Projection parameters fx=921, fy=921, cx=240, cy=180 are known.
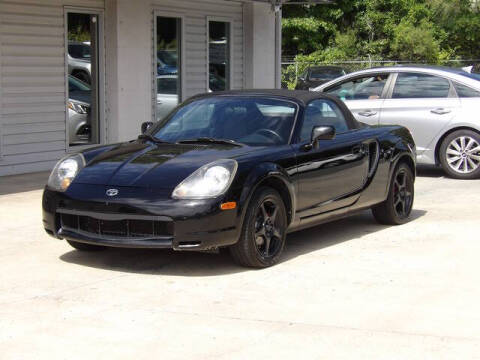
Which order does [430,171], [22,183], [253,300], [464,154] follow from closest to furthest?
[253,300] < [22,183] < [464,154] < [430,171]

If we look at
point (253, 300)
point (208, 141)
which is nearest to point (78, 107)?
point (208, 141)

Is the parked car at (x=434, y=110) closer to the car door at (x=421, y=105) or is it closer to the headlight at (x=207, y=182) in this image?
the car door at (x=421, y=105)

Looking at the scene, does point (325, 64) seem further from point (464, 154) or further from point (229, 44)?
point (464, 154)

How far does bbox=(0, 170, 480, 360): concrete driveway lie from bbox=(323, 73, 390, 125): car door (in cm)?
454

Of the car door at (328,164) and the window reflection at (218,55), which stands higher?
the window reflection at (218,55)

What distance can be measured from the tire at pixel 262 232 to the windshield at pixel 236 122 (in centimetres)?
67

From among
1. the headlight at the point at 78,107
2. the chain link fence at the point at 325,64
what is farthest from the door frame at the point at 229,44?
the chain link fence at the point at 325,64

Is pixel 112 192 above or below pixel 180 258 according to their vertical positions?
above

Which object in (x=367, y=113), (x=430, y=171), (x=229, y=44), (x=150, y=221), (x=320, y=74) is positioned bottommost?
(x=430, y=171)

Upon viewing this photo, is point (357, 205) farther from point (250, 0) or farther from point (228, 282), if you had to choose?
point (250, 0)

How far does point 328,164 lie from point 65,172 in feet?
7.49

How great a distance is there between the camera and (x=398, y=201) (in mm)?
9359

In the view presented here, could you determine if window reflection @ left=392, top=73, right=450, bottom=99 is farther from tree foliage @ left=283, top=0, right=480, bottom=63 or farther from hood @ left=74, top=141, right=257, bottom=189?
tree foliage @ left=283, top=0, right=480, bottom=63

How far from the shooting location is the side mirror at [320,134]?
25.8 feet
